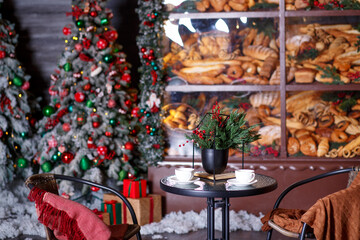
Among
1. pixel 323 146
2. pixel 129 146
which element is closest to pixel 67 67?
pixel 129 146

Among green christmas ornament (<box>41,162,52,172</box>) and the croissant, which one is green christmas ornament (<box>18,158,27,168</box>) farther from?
the croissant

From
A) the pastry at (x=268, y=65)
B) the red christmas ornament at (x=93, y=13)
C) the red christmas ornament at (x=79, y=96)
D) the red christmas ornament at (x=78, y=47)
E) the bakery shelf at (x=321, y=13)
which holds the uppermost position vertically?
the red christmas ornament at (x=93, y=13)

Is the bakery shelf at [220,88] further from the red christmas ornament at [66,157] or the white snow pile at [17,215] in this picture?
the white snow pile at [17,215]

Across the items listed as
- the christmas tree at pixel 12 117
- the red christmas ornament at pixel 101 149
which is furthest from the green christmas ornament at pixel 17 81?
the red christmas ornament at pixel 101 149

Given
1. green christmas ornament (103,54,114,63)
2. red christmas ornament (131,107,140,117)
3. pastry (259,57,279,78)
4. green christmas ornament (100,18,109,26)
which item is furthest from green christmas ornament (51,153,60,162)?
pastry (259,57,279,78)

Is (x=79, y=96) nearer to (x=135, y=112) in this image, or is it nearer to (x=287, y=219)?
(x=135, y=112)

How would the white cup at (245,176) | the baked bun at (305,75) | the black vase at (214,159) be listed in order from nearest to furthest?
1. the white cup at (245,176)
2. the black vase at (214,159)
3. the baked bun at (305,75)

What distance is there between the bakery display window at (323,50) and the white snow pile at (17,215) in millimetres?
3086

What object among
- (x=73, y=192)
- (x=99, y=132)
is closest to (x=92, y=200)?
(x=73, y=192)

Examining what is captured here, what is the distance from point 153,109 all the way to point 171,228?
1.27m

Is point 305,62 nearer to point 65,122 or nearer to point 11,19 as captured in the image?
point 65,122

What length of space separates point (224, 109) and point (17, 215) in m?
2.54

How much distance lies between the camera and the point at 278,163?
4.95 m

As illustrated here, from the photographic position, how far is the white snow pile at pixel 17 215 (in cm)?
451
